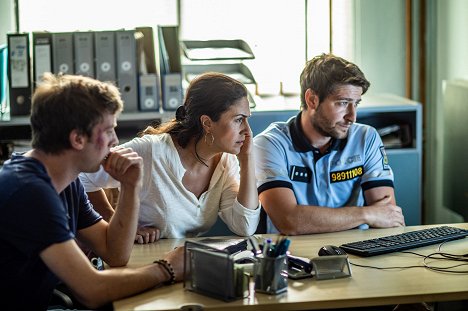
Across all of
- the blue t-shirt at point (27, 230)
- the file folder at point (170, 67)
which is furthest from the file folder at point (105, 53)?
the blue t-shirt at point (27, 230)

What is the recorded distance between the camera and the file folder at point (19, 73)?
3947 mm

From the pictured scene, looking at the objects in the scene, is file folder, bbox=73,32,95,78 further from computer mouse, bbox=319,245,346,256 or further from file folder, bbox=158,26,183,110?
computer mouse, bbox=319,245,346,256

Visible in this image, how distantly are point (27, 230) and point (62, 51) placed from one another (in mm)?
2124

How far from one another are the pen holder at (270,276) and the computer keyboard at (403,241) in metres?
0.41

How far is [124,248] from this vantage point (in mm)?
2385

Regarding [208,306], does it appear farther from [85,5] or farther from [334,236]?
[85,5]

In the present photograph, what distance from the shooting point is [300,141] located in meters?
3.07

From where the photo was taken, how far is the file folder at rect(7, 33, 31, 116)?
13.0 ft

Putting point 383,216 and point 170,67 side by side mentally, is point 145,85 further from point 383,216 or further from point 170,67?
point 383,216

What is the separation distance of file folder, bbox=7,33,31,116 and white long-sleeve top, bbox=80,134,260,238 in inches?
53.0

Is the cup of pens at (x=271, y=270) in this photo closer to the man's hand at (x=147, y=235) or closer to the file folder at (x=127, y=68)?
the man's hand at (x=147, y=235)

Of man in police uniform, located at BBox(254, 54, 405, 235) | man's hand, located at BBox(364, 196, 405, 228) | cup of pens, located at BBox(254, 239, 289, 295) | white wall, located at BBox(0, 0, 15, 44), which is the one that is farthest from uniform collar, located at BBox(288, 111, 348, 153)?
white wall, located at BBox(0, 0, 15, 44)

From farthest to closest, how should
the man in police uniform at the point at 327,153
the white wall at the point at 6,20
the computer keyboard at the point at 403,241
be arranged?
the white wall at the point at 6,20 < the man in police uniform at the point at 327,153 < the computer keyboard at the point at 403,241

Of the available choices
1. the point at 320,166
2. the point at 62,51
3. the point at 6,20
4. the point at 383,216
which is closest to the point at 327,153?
the point at 320,166
